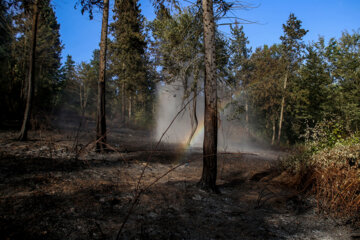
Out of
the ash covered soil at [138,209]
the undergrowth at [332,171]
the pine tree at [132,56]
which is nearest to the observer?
the ash covered soil at [138,209]

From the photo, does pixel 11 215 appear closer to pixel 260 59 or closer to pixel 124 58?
pixel 124 58

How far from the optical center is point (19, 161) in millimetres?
5930

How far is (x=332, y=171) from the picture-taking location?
490cm

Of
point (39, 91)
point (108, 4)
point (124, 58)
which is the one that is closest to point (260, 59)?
point (124, 58)

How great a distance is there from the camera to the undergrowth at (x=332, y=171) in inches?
164

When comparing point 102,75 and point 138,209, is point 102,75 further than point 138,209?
Yes

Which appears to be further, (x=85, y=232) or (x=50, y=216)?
(x=50, y=216)

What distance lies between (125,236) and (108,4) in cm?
967

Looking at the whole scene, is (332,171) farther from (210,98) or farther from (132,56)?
(132,56)

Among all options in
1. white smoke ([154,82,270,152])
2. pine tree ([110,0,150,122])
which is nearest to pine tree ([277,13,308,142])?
white smoke ([154,82,270,152])

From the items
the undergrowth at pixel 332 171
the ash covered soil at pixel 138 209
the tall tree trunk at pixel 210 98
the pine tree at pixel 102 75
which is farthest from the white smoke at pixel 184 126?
the tall tree trunk at pixel 210 98

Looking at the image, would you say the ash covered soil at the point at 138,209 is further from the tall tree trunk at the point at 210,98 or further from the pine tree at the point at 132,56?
the pine tree at the point at 132,56

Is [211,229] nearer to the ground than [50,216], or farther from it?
nearer to the ground

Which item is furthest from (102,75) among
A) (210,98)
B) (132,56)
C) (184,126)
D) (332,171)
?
(184,126)
